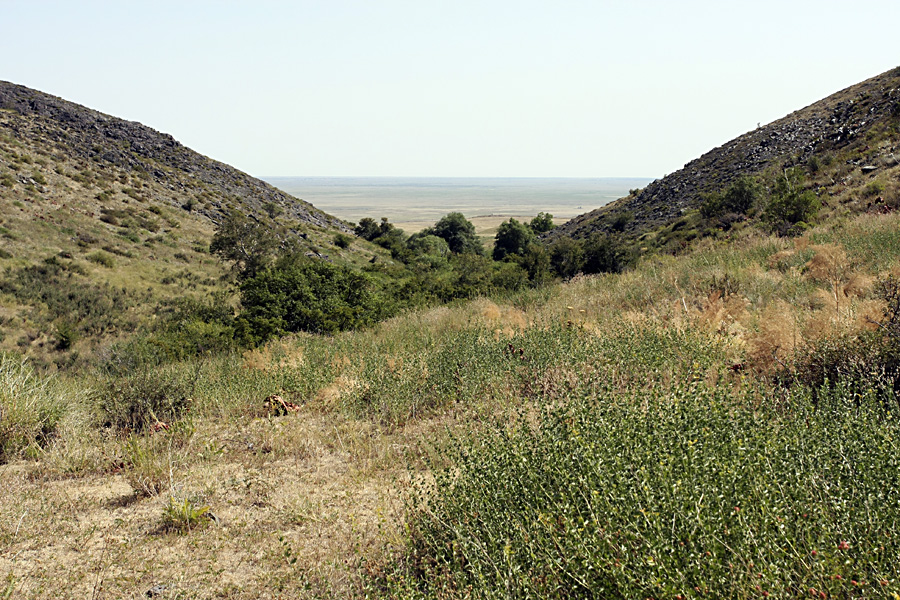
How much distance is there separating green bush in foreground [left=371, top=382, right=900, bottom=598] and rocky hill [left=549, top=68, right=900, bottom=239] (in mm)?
25825

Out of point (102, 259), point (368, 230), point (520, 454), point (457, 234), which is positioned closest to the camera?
point (520, 454)

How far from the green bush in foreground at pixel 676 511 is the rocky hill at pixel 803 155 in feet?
84.7

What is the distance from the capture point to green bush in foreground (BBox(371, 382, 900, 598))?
2.03 m

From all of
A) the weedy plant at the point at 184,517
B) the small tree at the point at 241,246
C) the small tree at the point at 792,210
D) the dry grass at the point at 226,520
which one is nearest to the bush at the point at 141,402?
the dry grass at the point at 226,520

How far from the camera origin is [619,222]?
152ft

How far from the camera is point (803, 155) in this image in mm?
37375

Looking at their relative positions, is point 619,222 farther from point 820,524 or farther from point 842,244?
point 820,524

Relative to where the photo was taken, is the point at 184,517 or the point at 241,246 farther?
the point at 241,246

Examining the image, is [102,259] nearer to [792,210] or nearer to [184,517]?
[184,517]

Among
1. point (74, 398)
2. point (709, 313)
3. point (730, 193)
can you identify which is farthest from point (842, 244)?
point (730, 193)

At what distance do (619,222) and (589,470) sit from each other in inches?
1821

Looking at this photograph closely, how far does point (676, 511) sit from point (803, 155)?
4356 centimetres

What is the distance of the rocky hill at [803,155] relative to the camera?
27.2m

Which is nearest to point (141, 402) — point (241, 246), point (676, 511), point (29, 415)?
point (29, 415)
